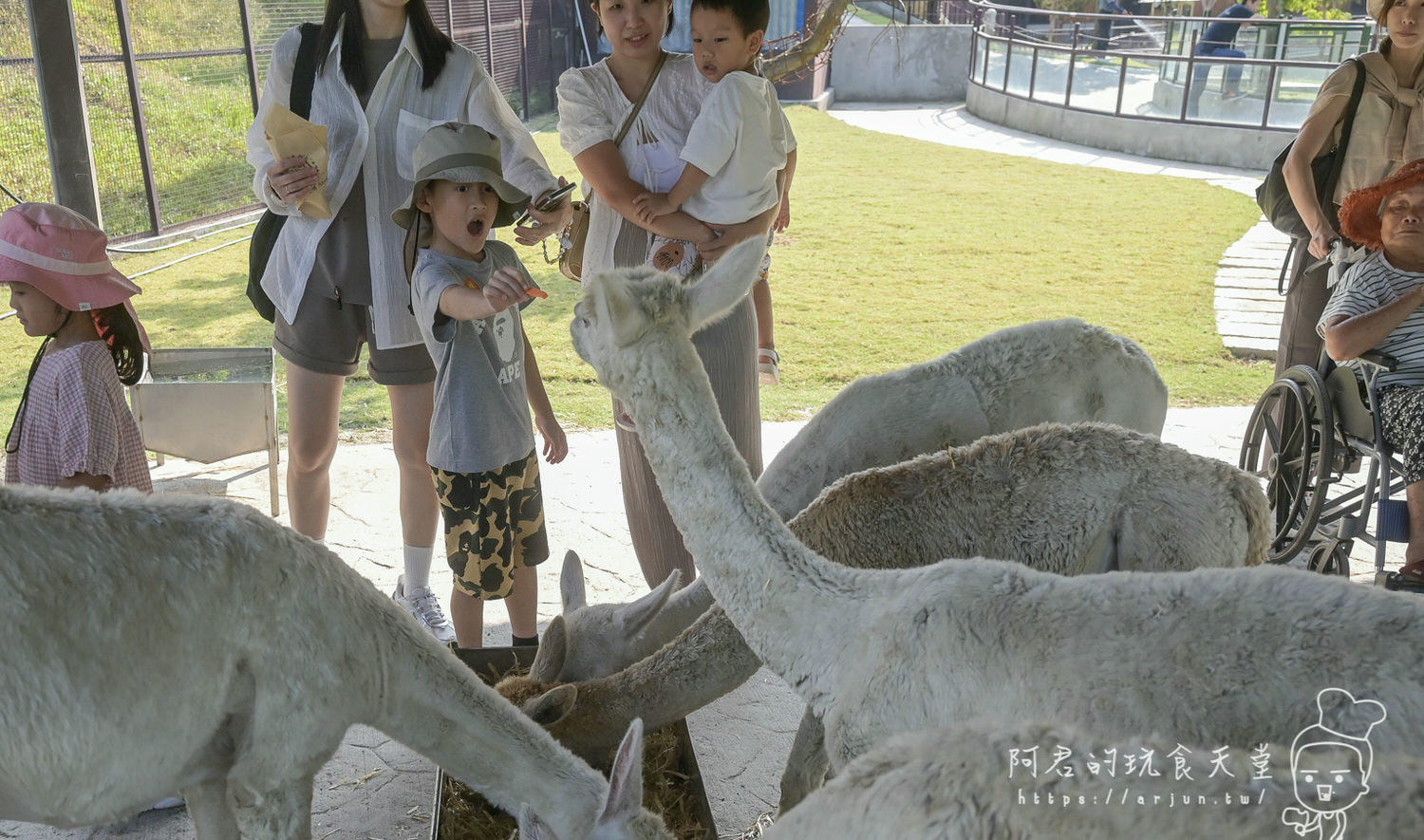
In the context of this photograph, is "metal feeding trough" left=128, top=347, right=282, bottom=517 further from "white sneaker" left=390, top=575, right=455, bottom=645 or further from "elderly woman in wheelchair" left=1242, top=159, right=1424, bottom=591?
A: "elderly woman in wheelchair" left=1242, top=159, right=1424, bottom=591

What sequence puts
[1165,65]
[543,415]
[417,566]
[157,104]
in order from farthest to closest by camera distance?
[1165,65], [157,104], [417,566], [543,415]

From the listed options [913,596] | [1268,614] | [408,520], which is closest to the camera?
[1268,614]

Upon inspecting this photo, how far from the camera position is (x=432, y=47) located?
143 inches

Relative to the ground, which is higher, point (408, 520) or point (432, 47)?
point (432, 47)

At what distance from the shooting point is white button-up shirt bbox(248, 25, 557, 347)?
142 inches

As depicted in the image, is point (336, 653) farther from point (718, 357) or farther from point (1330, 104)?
point (1330, 104)

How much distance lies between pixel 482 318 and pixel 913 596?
175 centimetres

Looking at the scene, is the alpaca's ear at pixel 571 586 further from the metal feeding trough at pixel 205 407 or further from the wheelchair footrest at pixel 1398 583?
the wheelchair footrest at pixel 1398 583

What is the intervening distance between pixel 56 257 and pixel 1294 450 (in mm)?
4901

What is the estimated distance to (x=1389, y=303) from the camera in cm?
422

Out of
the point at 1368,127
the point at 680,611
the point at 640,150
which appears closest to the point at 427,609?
the point at 680,611

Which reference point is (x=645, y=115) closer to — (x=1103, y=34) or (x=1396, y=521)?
(x=1396, y=521)

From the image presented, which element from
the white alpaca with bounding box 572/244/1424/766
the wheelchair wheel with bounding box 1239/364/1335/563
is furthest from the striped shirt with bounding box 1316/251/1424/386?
the white alpaca with bounding box 572/244/1424/766

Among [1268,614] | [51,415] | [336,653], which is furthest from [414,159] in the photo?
[1268,614]
